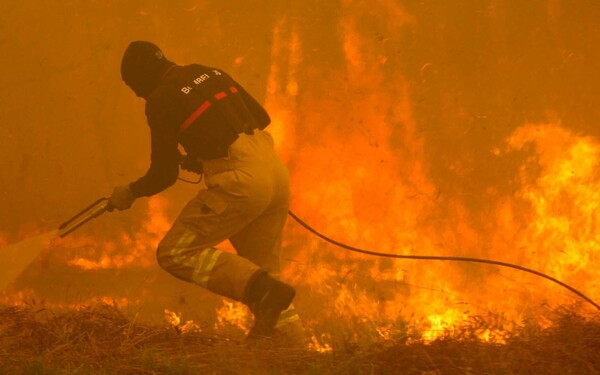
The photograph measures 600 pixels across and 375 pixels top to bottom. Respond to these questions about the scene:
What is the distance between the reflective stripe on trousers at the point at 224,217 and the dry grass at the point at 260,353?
311mm

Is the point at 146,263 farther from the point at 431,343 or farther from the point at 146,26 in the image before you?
the point at 431,343

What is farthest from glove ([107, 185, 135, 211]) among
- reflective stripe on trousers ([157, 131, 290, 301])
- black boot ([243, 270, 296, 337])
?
black boot ([243, 270, 296, 337])

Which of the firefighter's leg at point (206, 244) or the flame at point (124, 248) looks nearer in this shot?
the firefighter's leg at point (206, 244)

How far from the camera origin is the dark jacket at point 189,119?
148 inches

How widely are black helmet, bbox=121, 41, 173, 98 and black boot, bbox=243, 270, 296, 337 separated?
3.65ft

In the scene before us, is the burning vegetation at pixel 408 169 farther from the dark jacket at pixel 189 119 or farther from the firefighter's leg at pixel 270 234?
the dark jacket at pixel 189 119

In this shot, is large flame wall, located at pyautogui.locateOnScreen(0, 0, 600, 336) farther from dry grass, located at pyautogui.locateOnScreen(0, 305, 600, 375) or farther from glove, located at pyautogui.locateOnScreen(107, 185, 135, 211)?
dry grass, located at pyautogui.locateOnScreen(0, 305, 600, 375)

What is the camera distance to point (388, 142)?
4.99 meters

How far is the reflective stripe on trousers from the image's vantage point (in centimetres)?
374

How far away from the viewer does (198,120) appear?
148 inches

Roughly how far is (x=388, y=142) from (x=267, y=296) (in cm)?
173

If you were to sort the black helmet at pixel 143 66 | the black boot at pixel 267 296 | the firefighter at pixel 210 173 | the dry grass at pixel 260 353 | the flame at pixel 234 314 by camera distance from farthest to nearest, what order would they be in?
1. the flame at pixel 234 314
2. the black helmet at pixel 143 66
3. the firefighter at pixel 210 173
4. the black boot at pixel 267 296
5. the dry grass at pixel 260 353

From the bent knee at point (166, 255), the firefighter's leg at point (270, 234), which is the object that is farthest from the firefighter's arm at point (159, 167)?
the firefighter's leg at point (270, 234)

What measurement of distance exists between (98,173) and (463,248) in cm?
237
